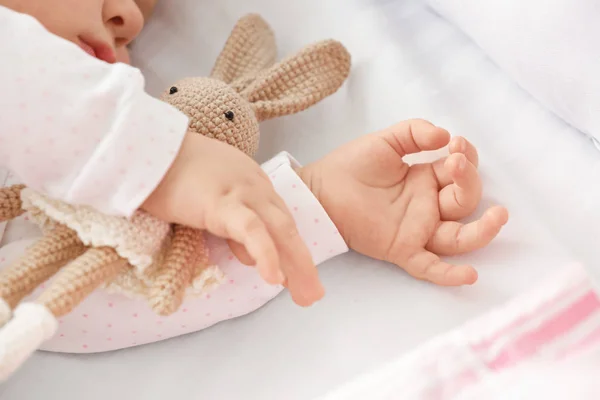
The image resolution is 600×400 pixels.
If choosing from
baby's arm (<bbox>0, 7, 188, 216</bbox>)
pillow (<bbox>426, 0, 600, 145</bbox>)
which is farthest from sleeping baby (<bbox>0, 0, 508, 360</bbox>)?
pillow (<bbox>426, 0, 600, 145</bbox>)

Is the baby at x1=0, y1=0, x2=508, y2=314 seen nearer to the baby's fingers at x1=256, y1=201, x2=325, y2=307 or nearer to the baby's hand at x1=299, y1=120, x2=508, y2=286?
the baby's fingers at x1=256, y1=201, x2=325, y2=307

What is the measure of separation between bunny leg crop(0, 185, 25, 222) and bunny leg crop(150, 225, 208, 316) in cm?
14

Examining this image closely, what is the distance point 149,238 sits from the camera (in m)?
0.51

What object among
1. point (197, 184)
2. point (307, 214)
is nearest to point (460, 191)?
point (307, 214)

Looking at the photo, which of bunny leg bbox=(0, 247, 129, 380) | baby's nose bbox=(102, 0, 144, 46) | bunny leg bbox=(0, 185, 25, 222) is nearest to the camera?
bunny leg bbox=(0, 247, 129, 380)

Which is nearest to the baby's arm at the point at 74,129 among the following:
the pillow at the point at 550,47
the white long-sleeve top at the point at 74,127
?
the white long-sleeve top at the point at 74,127

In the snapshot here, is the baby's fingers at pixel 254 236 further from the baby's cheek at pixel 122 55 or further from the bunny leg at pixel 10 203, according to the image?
the baby's cheek at pixel 122 55

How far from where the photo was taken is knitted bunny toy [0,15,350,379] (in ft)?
1.42

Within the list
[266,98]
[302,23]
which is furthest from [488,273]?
[302,23]

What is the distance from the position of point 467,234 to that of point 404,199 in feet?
0.24

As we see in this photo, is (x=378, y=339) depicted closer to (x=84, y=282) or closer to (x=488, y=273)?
(x=488, y=273)

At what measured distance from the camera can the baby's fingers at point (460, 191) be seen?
0.56 metres

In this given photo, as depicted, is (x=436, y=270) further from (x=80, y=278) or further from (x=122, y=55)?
(x=122, y=55)

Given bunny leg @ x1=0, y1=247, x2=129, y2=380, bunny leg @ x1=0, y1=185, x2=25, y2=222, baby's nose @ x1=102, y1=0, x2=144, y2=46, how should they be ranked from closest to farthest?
bunny leg @ x1=0, y1=247, x2=129, y2=380 < bunny leg @ x1=0, y1=185, x2=25, y2=222 < baby's nose @ x1=102, y1=0, x2=144, y2=46
